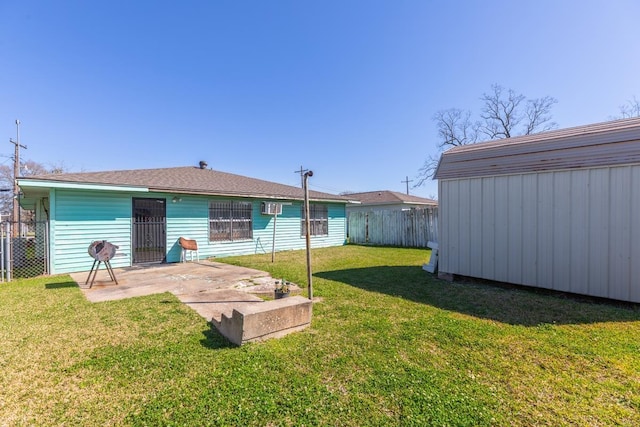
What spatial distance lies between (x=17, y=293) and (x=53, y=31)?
7.64 meters

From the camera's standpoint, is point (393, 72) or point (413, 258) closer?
point (413, 258)

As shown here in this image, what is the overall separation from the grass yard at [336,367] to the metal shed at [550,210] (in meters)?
0.74

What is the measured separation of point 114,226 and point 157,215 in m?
2.13

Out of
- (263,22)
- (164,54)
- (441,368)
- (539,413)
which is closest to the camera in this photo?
(539,413)

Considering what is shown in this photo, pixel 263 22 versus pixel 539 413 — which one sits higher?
pixel 263 22

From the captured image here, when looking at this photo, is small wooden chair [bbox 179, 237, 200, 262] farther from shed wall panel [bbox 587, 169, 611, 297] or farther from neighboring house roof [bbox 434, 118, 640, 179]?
shed wall panel [bbox 587, 169, 611, 297]

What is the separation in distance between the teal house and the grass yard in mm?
3453

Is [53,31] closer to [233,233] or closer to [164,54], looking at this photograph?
[164,54]

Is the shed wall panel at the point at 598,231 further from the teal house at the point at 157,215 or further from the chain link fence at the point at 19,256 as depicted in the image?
the chain link fence at the point at 19,256

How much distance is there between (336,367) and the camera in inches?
105

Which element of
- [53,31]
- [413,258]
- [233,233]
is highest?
[53,31]

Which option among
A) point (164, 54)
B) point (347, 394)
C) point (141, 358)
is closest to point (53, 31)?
point (164, 54)

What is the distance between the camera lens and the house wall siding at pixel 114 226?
736cm

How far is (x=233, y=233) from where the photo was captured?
10.8 meters
